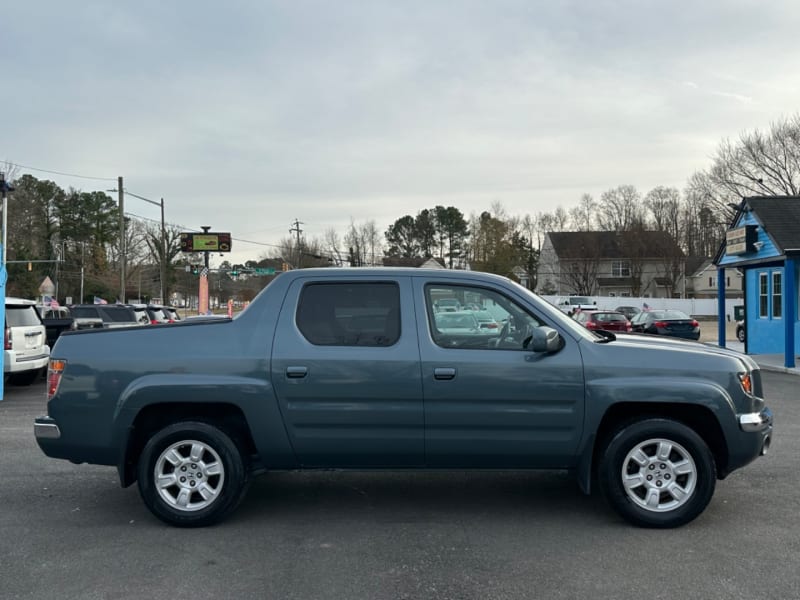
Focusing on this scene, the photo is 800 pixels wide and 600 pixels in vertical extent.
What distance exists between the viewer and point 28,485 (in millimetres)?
6301

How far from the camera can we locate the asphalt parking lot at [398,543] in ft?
13.3

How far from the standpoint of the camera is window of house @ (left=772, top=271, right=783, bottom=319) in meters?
20.0

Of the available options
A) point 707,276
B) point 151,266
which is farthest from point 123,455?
point 707,276

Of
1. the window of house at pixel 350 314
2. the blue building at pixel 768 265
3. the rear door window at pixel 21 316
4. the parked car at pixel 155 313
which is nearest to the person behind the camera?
the window of house at pixel 350 314

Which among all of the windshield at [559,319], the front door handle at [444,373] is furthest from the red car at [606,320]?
the front door handle at [444,373]

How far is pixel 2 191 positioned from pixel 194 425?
9.06 m

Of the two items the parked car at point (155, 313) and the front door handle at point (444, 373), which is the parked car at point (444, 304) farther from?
the parked car at point (155, 313)

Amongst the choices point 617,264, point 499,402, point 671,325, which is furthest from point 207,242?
point 499,402

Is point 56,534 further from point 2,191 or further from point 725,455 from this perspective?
point 2,191

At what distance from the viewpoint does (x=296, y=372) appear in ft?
16.3

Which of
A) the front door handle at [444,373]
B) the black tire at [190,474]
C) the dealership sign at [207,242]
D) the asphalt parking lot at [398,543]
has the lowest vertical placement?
the asphalt parking lot at [398,543]

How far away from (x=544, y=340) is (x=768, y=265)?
18.3 metres

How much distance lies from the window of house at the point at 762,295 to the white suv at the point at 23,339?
62.5ft

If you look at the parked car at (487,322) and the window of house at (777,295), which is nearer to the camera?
the parked car at (487,322)
